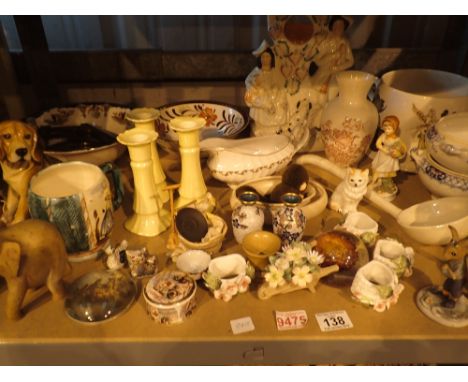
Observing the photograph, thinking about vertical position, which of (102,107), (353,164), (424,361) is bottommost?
(424,361)

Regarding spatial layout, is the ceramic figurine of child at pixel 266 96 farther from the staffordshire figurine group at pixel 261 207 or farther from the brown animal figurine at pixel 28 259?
the brown animal figurine at pixel 28 259

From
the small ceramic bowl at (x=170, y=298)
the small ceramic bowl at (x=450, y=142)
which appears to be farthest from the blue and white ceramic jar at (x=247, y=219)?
the small ceramic bowl at (x=450, y=142)

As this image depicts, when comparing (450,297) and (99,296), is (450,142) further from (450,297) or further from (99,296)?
(99,296)

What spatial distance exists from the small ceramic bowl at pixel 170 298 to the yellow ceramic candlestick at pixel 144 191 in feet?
0.56

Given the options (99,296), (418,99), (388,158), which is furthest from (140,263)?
(418,99)

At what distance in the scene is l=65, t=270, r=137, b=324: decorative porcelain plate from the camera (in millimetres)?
660

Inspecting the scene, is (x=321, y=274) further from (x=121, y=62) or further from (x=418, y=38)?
(x=418, y=38)

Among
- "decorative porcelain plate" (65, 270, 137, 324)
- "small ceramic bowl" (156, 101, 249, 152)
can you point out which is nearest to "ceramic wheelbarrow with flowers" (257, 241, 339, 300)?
"decorative porcelain plate" (65, 270, 137, 324)

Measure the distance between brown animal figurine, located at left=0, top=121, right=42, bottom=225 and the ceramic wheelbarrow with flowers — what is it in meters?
0.47

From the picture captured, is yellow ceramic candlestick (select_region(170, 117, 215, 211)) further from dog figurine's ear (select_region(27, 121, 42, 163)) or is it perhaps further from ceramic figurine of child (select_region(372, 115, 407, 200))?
ceramic figurine of child (select_region(372, 115, 407, 200))

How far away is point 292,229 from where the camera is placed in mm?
757

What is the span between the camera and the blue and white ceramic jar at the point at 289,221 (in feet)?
2.48

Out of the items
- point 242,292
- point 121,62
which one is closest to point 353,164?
point 242,292

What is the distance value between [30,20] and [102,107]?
32cm
